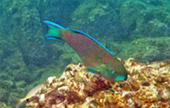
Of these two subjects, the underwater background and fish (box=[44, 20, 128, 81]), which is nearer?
fish (box=[44, 20, 128, 81])

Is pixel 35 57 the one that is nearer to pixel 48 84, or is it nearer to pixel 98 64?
pixel 48 84

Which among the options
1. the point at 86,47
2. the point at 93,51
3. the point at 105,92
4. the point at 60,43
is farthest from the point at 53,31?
the point at 60,43

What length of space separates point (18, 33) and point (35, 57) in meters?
2.29

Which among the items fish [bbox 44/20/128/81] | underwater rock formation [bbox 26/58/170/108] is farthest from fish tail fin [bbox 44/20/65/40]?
underwater rock formation [bbox 26/58/170/108]

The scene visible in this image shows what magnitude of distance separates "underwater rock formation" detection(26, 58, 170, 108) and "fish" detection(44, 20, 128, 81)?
335mm

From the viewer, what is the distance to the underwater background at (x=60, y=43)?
303 inches

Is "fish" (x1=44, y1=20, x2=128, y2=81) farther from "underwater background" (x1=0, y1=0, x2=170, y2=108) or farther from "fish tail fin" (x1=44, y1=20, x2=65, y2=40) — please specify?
"underwater background" (x1=0, y1=0, x2=170, y2=108)

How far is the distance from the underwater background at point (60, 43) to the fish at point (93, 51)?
4.71 meters

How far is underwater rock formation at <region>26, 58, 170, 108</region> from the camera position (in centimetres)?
177

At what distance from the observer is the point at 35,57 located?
9.44 m

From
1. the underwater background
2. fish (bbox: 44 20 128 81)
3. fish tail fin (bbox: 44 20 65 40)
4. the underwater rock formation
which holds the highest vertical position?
the underwater background

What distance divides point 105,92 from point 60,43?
10.2 meters

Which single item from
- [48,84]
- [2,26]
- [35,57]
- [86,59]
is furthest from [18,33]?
[86,59]

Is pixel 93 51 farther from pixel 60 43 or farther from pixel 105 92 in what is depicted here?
pixel 60 43
